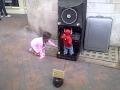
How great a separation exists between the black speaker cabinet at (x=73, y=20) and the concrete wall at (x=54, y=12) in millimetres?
553

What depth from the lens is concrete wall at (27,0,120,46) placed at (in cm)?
472

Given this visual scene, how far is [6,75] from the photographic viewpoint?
13.6 ft

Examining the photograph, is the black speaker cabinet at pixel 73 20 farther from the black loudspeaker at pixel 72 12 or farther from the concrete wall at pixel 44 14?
the concrete wall at pixel 44 14

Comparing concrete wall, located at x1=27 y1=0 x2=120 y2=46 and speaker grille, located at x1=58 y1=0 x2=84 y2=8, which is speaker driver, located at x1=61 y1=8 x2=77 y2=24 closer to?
speaker grille, located at x1=58 y1=0 x2=84 y2=8

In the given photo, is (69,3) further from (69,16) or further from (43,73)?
(43,73)

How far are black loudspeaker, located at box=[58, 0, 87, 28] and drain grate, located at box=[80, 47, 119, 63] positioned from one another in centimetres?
92

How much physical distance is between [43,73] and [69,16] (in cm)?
152

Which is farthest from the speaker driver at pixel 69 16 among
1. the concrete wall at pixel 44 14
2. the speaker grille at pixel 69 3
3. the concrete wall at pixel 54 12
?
the concrete wall at pixel 44 14

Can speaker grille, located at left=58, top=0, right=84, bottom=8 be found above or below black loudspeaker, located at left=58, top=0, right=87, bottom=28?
above

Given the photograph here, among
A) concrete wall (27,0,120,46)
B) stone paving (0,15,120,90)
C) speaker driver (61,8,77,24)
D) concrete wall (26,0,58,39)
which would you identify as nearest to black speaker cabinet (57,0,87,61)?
speaker driver (61,8,77,24)

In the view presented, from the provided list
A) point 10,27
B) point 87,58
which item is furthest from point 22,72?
point 10,27

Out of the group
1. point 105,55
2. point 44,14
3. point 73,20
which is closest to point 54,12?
point 44,14

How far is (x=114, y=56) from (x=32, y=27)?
311 cm

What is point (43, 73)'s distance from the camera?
4.20 metres
